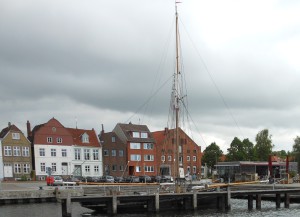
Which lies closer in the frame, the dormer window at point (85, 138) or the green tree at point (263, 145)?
the dormer window at point (85, 138)

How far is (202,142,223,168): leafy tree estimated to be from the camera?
117 m

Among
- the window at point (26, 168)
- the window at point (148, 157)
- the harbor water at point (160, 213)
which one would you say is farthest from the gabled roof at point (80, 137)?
the harbor water at point (160, 213)

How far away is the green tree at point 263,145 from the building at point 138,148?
28940mm

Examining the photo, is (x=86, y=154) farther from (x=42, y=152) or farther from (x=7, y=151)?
(x=7, y=151)

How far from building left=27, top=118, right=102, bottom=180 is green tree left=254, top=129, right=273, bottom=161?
4071 cm

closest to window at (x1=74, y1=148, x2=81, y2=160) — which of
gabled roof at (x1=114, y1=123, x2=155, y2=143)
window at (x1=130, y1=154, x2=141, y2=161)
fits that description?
gabled roof at (x1=114, y1=123, x2=155, y2=143)

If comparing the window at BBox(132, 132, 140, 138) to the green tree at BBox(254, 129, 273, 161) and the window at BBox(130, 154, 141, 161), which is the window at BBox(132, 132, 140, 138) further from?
the green tree at BBox(254, 129, 273, 161)

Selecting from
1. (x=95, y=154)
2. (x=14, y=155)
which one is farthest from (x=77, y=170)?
(x=14, y=155)

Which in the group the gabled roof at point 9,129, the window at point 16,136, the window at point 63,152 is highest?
the gabled roof at point 9,129

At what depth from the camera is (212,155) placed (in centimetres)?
11775

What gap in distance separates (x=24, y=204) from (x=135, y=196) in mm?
15990

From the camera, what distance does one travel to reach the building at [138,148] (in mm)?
90981

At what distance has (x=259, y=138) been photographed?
110m

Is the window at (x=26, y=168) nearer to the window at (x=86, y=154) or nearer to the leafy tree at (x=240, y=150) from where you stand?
the window at (x=86, y=154)
